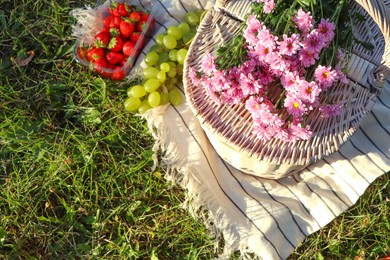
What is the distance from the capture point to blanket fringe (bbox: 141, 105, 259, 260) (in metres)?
1.88

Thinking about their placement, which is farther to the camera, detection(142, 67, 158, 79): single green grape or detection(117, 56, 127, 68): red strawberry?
detection(117, 56, 127, 68): red strawberry

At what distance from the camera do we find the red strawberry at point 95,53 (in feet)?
6.96

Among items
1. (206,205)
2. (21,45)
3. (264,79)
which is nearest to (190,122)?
(206,205)

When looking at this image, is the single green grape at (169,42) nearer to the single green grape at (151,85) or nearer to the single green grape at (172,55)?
the single green grape at (172,55)

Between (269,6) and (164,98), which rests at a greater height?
(269,6)

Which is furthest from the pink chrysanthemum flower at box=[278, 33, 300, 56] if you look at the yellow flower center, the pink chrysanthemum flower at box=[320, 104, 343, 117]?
the pink chrysanthemum flower at box=[320, 104, 343, 117]

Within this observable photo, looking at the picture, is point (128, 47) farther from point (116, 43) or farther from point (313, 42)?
point (313, 42)

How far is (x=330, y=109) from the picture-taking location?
1.57m

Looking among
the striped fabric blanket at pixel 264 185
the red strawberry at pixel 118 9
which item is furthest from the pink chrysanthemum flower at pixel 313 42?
the red strawberry at pixel 118 9

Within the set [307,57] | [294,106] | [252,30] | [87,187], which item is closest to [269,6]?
[252,30]

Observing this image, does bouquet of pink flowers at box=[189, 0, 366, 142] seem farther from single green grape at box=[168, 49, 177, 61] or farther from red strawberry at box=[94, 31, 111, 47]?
red strawberry at box=[94, 31, 111, 47]

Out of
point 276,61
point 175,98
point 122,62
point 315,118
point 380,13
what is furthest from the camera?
point 122,62

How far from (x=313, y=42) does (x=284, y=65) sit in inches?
4.3

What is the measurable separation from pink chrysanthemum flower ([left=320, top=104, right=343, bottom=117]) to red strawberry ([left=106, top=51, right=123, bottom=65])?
95 cm
